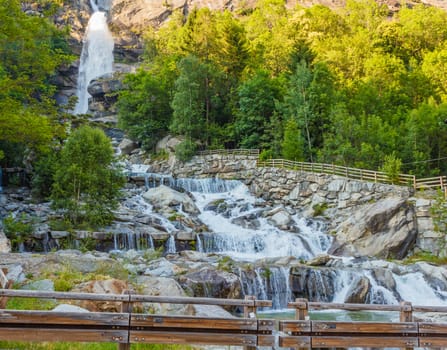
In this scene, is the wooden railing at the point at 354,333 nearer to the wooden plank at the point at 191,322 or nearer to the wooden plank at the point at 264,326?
the wooden plank at the point at 264,326

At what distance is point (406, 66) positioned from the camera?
4962cm

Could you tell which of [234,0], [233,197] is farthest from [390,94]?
[234,0]

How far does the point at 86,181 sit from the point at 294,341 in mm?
19290

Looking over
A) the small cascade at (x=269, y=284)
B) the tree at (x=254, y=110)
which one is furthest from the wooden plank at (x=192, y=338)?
the tree at (x=254, y=110)

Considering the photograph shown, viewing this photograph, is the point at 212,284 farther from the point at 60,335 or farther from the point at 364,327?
the point at 60,335

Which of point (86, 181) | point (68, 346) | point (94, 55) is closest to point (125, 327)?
point (68, 346)

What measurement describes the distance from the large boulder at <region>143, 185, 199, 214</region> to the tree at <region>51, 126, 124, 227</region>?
13.6ft

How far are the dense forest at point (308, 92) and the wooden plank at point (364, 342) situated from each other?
25141 mm

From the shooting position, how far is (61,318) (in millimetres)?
5102

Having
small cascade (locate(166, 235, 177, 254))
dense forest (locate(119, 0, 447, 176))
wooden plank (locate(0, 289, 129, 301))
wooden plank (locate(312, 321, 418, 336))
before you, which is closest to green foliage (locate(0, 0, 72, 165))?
small cascade (locate(166, 235, 177, 254))

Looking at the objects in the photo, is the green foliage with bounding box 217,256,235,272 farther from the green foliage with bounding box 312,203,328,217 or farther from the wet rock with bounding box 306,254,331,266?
the green foliage with bounding box 312,203,328,217

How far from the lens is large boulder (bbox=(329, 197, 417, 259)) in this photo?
21828 mm

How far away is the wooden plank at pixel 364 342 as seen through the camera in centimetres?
567

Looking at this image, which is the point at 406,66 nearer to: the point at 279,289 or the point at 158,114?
the point at 158,114
